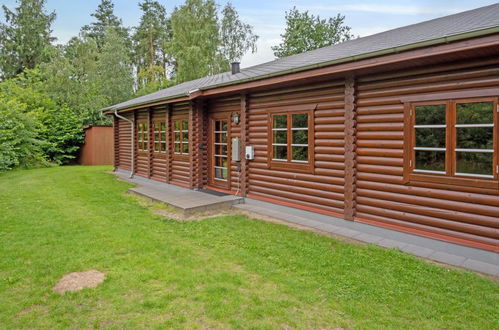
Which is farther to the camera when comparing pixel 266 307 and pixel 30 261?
pixel 30 261

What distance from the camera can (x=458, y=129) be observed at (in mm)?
4414

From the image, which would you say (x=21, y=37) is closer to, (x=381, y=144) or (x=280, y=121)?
(x=280, y=121)

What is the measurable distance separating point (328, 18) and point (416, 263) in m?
26.6

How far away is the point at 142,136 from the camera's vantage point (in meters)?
12.3

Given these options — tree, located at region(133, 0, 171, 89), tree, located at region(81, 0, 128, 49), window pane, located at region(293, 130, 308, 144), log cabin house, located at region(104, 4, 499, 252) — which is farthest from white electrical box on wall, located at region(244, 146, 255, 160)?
tree, located at region(81, 0, 128, 49)

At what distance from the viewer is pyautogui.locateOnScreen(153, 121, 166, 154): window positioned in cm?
1088

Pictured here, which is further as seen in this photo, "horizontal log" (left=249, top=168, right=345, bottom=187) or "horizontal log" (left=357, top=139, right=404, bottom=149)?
"horizontal log" (left=249, top=168, right=345, bottom=187)

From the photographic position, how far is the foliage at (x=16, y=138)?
13.8m

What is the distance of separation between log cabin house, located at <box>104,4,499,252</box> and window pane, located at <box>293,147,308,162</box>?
0.02 m

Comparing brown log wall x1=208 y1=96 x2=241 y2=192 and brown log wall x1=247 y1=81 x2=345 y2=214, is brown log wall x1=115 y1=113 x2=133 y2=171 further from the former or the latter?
brown log wall x1=247 y1=81 x2=345 y2=214

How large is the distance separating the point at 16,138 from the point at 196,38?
12.8 meters

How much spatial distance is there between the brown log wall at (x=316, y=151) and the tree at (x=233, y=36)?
18.4 m

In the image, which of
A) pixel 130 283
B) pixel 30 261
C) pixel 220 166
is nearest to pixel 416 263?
pixel 130 283

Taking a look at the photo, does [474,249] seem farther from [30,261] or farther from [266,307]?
[30,261]
